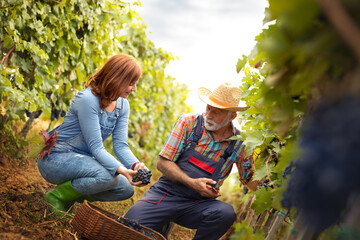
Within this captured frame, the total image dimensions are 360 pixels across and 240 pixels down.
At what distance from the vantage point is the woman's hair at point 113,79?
3.03m

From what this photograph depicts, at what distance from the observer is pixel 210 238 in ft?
10.3

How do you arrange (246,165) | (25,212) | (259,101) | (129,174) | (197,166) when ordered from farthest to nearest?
(197,166)
(246,165)
(129,174)
(25,212)
(259,101)

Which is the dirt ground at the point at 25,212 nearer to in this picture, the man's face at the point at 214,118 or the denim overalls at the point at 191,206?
the denim overalls at the point at 191,206

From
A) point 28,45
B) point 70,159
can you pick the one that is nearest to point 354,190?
point 70,159

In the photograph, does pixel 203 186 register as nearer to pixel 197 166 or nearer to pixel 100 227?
pixel 197 166

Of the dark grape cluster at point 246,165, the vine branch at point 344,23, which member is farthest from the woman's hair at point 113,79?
the vine branch at point 344,23

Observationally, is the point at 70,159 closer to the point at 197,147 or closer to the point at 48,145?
the point at 48,145

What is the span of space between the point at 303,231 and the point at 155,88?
591 cm

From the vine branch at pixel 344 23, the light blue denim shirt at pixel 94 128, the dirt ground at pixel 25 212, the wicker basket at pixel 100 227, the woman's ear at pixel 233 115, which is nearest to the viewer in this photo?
the vine branch at pixel 344 23

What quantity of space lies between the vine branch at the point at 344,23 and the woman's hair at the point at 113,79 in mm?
2317

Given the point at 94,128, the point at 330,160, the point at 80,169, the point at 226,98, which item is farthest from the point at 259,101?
the point at 80,169

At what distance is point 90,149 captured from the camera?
301 cm

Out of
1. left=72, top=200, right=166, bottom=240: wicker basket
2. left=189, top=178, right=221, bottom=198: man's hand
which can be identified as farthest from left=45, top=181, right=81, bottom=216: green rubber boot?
left=189, top=178, right=221, bottom=198: man's hand

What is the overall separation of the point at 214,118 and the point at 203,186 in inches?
22.4
